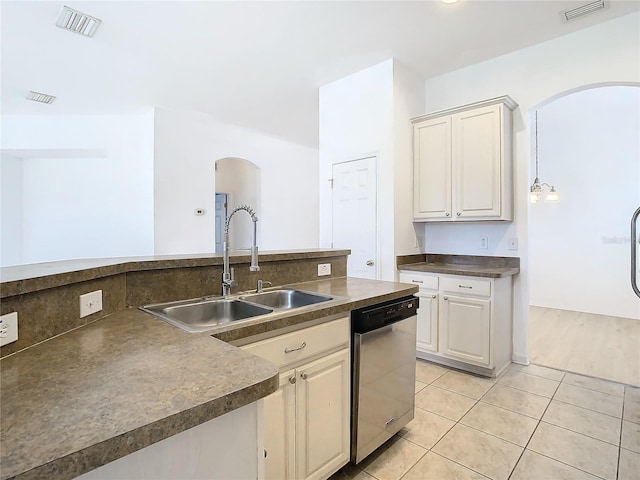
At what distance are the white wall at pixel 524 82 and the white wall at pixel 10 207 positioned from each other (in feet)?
19.4

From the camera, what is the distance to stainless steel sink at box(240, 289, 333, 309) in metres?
1.93

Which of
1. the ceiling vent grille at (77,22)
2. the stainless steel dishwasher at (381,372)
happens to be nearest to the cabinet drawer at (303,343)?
the stainless steel dishwasher at (381,372)

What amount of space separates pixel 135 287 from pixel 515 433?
237cm

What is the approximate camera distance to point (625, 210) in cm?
471

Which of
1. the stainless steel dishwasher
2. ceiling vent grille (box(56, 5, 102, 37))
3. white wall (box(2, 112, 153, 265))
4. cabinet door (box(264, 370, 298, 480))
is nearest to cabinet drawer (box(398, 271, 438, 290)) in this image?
the stainless steel dishwasher

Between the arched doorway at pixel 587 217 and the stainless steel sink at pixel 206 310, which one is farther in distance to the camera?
the arched doorway at pixel 587 217

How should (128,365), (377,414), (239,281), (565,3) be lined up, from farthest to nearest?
(565,3), (239,281), (377,414), (128,365)

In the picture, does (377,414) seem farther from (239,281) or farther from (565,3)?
(565,3)

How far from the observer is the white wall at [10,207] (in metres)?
5.00

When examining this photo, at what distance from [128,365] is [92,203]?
5218mm

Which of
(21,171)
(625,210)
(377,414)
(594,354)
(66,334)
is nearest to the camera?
(66,334)

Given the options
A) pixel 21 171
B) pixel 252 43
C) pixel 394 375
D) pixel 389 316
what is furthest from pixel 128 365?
pixel 21 171

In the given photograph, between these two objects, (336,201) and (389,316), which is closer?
(389,316)

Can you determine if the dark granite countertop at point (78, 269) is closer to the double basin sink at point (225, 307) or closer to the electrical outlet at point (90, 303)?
the electrical outlet at point (90, 303)
